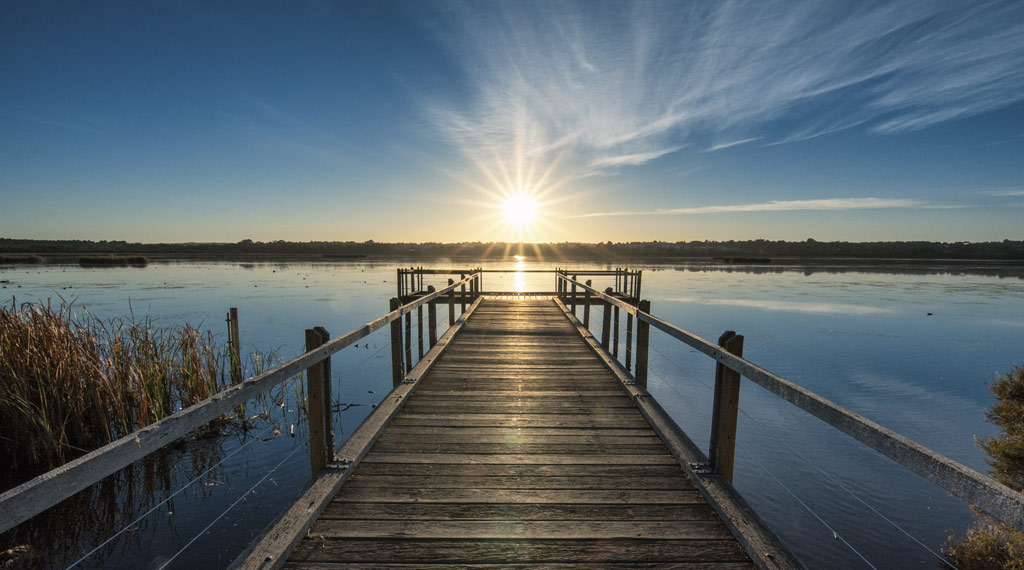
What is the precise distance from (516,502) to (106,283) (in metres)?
38.7

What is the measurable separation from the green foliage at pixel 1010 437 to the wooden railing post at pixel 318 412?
6662 mm

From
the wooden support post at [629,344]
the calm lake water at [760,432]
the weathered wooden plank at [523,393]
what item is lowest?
the calm lake water at [760,432]

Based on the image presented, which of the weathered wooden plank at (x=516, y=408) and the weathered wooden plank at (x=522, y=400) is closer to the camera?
the weathered wooden plank at (x=516, y=408)

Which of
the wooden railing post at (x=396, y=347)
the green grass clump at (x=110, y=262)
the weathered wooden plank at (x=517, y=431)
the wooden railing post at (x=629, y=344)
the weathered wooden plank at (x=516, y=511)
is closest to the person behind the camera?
the weathered wooden plank at (x=516, y=511)

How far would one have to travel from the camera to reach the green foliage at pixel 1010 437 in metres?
4.68

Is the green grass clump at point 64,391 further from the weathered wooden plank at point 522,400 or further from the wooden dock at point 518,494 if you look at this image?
the wooden dock at point 518,494

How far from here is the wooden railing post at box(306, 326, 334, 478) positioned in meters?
3.36

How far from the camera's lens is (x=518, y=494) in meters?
3.30

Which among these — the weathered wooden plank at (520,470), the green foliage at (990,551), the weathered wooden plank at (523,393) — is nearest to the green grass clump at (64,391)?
the weathered wooden plank at (523,393)

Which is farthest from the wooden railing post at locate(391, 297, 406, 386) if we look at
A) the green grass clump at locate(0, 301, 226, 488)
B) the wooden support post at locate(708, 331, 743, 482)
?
the wooden support post at locate(708, 331, 743, 482)

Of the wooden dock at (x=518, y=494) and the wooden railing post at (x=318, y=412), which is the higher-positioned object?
the wooden railing post at (x=318, y=412)

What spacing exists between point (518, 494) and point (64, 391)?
6610 mm

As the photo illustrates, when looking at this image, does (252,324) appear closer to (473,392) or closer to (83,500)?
(83,500)

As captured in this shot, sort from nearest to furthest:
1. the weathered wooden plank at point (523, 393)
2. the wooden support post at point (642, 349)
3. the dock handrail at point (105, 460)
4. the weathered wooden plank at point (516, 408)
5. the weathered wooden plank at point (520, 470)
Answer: the dock handrail at point (105, 460)
the weathered wooden plank at point (520, 470)
the weathered wooden plank at point (516, 408)
the weathered wooden plank at point (523, 393)
the wooden support post at point (642, 349)
